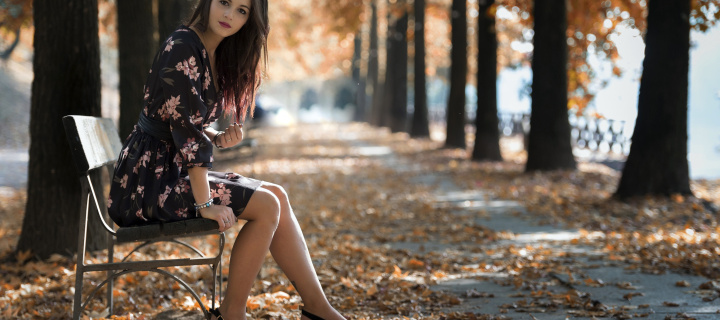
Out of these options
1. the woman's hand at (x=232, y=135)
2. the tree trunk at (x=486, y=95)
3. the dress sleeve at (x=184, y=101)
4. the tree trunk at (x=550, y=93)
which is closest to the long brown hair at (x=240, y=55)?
the woman's hand at (x=232, y=135)

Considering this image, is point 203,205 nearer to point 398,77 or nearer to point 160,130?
point 160,130

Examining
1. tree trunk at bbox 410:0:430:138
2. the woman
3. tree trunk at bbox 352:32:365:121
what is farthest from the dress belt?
tree trunk at bbox 352:32:365:121

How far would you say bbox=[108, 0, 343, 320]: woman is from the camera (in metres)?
3.54

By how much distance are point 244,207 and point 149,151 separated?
20.3 inches

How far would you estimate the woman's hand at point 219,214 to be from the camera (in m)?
3.55

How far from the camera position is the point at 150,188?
364cm

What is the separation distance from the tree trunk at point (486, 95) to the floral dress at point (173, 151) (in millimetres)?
13113

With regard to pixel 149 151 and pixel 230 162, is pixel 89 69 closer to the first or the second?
pixel 149 151

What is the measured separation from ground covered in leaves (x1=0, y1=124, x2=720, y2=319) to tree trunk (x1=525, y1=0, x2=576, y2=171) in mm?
442

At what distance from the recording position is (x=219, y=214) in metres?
3.55

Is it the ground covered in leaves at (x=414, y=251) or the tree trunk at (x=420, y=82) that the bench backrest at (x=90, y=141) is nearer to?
the ground covered in leaves at (x=414, y=251)

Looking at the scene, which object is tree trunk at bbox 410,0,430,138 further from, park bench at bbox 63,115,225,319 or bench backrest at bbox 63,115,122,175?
park bench at bbox 63,115,225,319

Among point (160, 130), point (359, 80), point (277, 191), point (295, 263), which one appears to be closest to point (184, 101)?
point (160, 130)

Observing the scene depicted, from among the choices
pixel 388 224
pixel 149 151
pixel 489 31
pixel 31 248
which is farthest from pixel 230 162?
pixel 149 151
